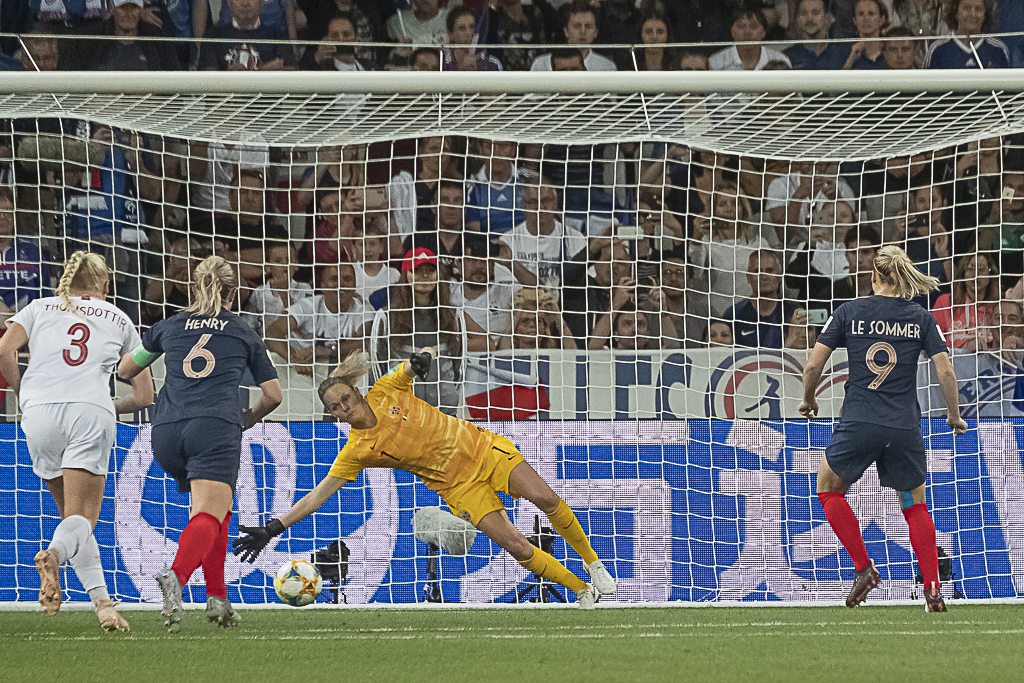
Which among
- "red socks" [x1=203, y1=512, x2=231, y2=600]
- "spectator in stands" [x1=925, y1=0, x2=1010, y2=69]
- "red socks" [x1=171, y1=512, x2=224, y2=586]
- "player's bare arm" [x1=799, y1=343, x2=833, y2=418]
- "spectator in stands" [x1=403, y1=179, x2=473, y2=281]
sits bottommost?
"red socks" [x1=203, y1=512, x2=231, y2=600]

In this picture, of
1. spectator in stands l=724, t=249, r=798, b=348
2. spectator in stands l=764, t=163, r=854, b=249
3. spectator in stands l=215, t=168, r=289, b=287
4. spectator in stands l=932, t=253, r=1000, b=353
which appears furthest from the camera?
spectator in stands l=764, t=163, r=854, b=249

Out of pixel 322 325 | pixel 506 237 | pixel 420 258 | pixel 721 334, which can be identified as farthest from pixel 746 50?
pixel 322 325

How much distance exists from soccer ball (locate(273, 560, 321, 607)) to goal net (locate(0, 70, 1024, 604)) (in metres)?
0.86

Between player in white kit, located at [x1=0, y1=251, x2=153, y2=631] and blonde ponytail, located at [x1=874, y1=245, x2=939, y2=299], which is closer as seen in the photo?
player in white kit, located at [x1=0, y1=251, x2=153, y2=631]

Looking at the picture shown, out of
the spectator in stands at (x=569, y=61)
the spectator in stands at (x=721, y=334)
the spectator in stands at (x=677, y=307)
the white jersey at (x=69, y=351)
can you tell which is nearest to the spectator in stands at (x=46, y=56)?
the spectator in stands at (x=569, y=61)

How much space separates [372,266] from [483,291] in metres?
0.70

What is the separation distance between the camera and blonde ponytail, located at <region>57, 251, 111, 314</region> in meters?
4.57

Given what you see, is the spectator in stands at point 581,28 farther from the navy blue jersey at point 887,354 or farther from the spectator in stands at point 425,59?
the navy blue jersey at point 887,354

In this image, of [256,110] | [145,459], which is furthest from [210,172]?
[145,459]

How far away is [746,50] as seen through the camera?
823cm

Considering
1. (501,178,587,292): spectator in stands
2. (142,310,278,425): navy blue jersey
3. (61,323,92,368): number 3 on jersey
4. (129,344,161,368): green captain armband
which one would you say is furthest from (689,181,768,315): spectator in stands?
(61,323,92,368): number 3 on jersey

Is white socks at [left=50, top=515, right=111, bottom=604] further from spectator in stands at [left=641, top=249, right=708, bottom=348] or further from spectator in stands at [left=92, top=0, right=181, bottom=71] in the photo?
spectator in stands at [left=92, top=0, right=181, bottom=71]

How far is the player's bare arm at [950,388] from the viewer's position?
4.78 m

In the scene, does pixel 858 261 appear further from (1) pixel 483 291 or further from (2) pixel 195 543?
(2) pixel 195 543
